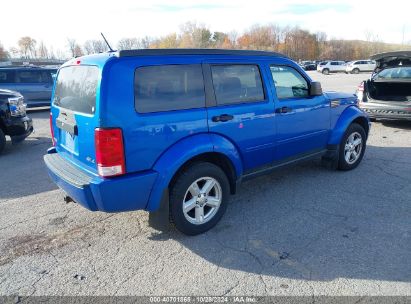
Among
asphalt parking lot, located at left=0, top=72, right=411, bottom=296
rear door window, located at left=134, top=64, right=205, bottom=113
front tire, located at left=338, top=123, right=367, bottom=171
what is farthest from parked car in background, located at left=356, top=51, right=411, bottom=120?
rear door window, located at left=134, top=64, right=205, bottom=113

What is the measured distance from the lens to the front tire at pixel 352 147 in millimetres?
5133

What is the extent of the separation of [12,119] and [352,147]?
266 inches

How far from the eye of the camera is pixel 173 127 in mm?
3105

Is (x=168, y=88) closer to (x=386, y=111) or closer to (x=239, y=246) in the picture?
(x=239, y=246)

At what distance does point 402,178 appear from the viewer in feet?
16.1

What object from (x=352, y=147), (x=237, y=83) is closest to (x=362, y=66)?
(x=352, y=147)

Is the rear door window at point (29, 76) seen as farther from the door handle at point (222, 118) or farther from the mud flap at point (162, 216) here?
the door handle at point (222, 118)

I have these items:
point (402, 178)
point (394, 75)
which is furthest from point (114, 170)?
point (394, 75)

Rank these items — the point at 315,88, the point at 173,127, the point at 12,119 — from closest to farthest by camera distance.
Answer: the point at 173,127 < the point at 315,88 < the point at 12,119

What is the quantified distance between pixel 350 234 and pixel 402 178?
214 centimetres

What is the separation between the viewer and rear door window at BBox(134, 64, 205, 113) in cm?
297

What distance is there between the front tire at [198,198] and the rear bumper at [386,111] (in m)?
6.07

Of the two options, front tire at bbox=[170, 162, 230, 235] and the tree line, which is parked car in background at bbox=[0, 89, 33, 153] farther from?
the tree line

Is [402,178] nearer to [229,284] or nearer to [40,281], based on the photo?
[229,284]
